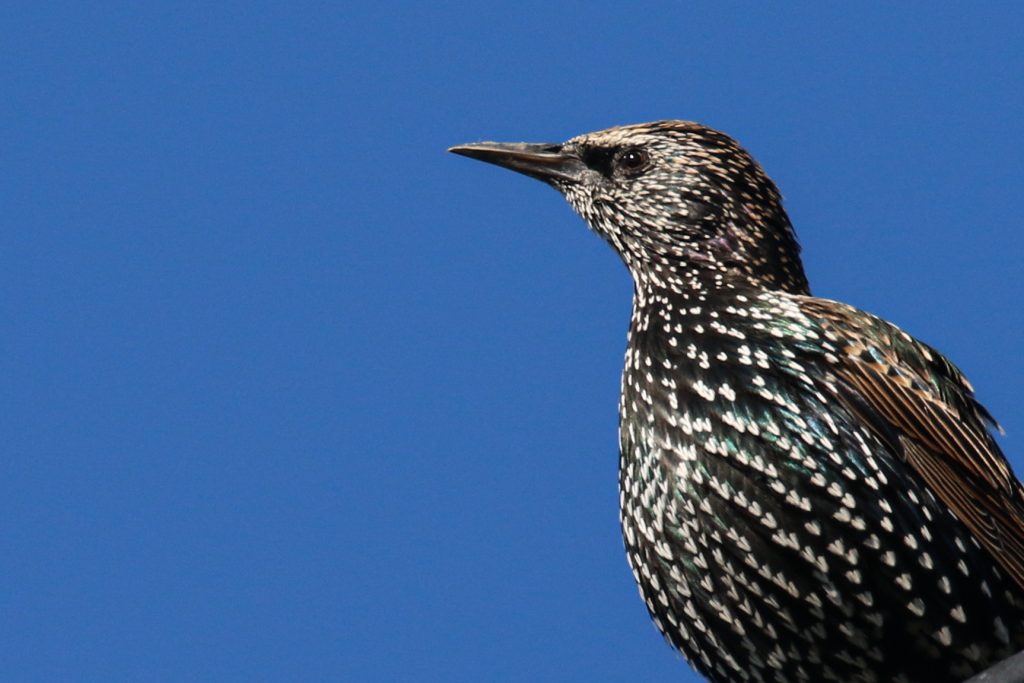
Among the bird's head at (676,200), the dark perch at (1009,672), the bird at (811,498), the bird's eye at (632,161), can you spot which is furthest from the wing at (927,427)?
the dark perch at (1009,672)

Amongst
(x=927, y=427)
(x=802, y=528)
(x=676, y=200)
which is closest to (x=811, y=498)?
(x=802, y=528)

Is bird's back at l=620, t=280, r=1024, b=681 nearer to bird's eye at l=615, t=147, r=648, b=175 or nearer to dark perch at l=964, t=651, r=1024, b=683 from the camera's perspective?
bird's eye at l=615, t=147, r=648, b=175

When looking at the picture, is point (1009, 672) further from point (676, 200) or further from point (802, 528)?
point (676, 200)

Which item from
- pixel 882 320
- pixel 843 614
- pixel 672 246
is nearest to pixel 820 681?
pixel 843 614

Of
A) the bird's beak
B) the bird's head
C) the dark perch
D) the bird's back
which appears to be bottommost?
the dark perch

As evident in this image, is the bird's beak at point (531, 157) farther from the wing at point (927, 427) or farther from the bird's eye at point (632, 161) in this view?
the wing at point (927, 427)

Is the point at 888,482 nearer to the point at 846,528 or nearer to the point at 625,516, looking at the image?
the point at 846,528

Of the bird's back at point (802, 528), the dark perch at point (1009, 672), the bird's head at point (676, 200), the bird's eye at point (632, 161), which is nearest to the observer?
the dark perch at point (1009, 672)

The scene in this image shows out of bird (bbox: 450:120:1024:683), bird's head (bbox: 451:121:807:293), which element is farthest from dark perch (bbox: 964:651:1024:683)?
bird's head (bbox: 451:121:807:293)
